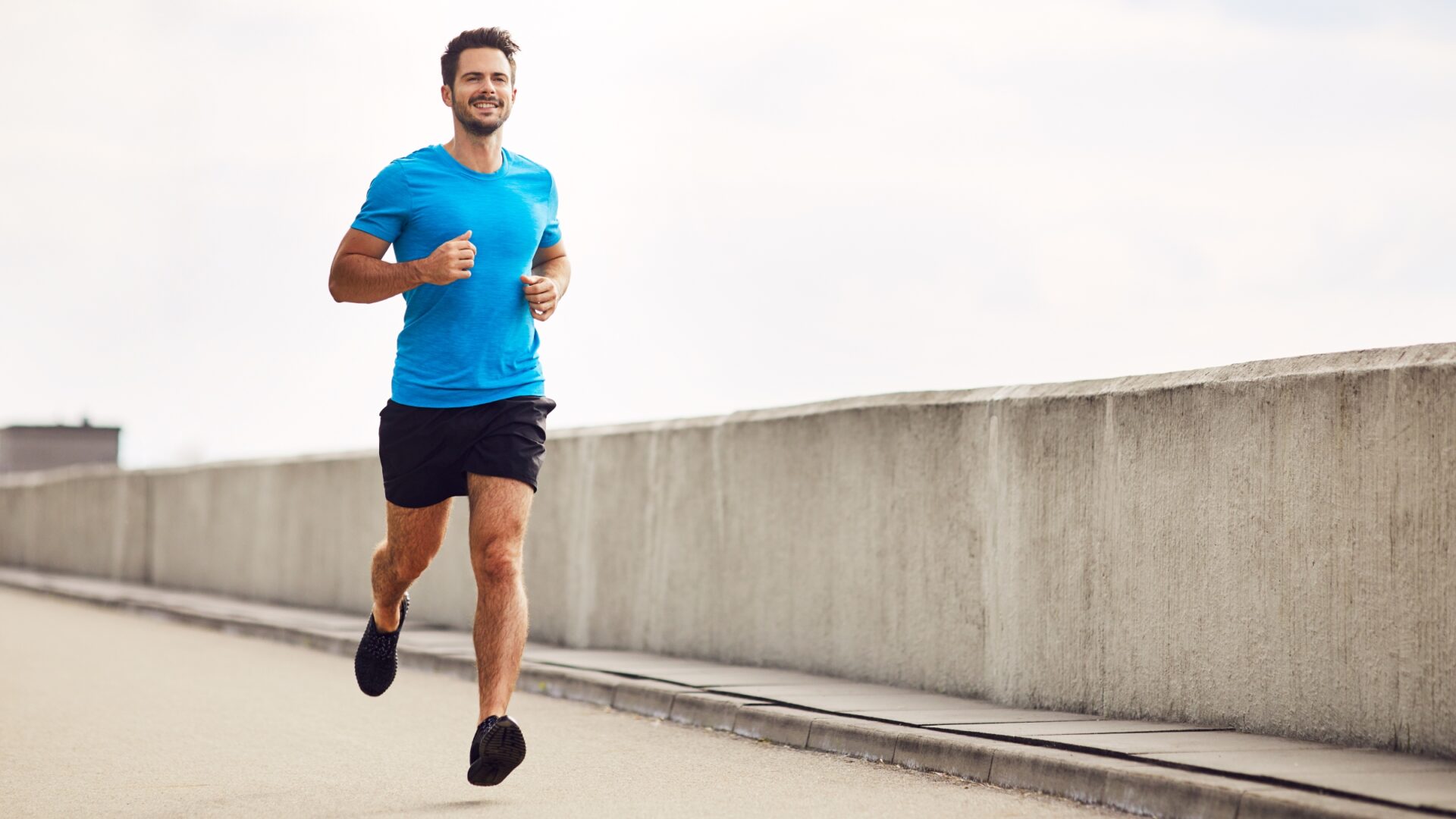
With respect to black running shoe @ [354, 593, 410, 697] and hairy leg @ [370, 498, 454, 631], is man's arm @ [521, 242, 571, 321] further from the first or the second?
black running shoe @ [354, 593, 410, 697]

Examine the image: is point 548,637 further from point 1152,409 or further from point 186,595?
point 186,595

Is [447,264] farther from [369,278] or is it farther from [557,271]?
[557,271]

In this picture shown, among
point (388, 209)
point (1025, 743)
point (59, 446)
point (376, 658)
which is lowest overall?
point (1025, 743)

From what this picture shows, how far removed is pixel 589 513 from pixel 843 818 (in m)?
6.17

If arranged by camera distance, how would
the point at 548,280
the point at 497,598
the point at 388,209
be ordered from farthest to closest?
the point at 548,280 → the point at 388,209 → the point at 497,598

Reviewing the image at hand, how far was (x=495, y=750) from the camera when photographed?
5.39 m

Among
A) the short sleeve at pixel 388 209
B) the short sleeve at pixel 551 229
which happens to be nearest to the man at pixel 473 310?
the short sleeve at pixel 388 209

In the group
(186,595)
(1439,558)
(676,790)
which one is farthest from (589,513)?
(186,595)

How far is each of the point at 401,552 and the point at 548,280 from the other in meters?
1.15

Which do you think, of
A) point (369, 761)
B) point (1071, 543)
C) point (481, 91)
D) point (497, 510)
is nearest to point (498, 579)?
point (497, 510)

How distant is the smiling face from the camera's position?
19.4 ft

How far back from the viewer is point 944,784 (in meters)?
6.11

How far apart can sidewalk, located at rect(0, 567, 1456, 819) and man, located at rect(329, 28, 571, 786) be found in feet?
5.56

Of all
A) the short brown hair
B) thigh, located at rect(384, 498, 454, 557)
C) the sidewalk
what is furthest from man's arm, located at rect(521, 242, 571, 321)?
the sidewalk
